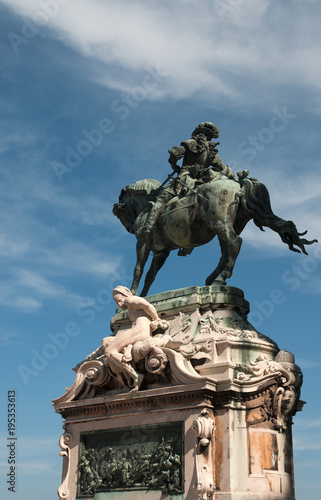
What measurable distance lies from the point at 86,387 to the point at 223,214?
4.65m

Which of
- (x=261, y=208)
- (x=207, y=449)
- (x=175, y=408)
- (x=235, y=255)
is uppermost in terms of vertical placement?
(x=261, y=208)

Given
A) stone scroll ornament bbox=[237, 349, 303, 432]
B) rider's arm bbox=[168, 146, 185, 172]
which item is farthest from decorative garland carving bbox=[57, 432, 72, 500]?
rider's arm bbox=[168, 146, 185, 172]

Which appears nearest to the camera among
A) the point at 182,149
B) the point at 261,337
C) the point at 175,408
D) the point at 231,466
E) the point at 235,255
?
the point at 231,466

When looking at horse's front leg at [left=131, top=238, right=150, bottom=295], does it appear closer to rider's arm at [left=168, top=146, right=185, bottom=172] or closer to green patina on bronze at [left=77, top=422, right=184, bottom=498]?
rider's arm at [left=168, top=146, right=185, bottom=172]

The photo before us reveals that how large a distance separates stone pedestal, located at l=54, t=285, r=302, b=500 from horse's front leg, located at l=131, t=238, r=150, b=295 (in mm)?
1579

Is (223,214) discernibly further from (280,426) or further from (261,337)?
(280,426)

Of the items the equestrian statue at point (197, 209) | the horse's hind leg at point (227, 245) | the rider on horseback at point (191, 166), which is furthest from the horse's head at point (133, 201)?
the horse's hind leg at point (227, 245)

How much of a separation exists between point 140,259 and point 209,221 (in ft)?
6.76

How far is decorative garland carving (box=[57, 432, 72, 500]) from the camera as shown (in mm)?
13373

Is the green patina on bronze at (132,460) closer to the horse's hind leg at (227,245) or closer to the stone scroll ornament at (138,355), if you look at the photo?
the stone scroll ornament at (138,355)

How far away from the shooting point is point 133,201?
16.3 meters

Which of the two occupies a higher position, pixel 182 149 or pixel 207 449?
pixel 182 149

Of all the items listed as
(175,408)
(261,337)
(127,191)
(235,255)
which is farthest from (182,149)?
(175,408)

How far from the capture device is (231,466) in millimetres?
11344
